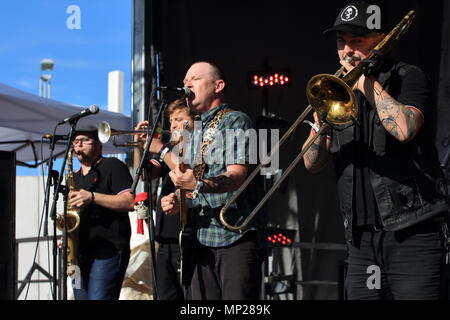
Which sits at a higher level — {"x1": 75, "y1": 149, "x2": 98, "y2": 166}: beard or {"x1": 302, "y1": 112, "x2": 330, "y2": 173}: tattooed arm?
{"x1": 75, "y1": 149, "x2": 98, "y2": 166}: beard

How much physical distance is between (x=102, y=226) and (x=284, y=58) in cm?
363

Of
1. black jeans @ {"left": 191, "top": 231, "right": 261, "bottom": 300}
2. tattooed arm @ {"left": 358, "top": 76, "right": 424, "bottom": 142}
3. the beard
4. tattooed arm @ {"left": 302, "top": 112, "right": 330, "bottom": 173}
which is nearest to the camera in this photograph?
tattooed arm @ {"left": 358, "top": 76, "right": 424, "bottom": 142}

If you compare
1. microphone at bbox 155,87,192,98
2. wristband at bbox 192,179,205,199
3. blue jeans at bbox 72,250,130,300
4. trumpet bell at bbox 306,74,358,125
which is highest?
microphone at bbox 155,87,192,98

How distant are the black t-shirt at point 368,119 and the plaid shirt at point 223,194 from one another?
0.84 metres

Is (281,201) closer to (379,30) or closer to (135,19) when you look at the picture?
(135,19)

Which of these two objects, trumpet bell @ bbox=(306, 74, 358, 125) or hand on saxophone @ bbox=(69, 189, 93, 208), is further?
hand on saxophone @ bbox=(69, 189, 93, 208)

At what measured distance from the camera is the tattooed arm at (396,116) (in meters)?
2.77

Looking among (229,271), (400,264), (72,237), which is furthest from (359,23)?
(72,237)

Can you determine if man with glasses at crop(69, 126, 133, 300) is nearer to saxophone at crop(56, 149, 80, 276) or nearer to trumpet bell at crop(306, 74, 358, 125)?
saxophone at crop(56, 149, 80, 276)

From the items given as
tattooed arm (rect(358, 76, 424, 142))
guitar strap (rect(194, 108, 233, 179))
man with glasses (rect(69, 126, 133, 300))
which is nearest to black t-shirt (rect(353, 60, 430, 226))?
tattooed arm (rect(358, 76, 424, 142))

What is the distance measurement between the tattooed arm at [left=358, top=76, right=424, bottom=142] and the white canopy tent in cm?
426

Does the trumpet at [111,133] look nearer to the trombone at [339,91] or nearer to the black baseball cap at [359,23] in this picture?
the trombone at [339,91]

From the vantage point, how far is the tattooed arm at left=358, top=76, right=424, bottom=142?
9.09ft

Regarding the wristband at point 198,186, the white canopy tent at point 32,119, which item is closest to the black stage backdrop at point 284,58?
the white canopy tent at point 32,119
